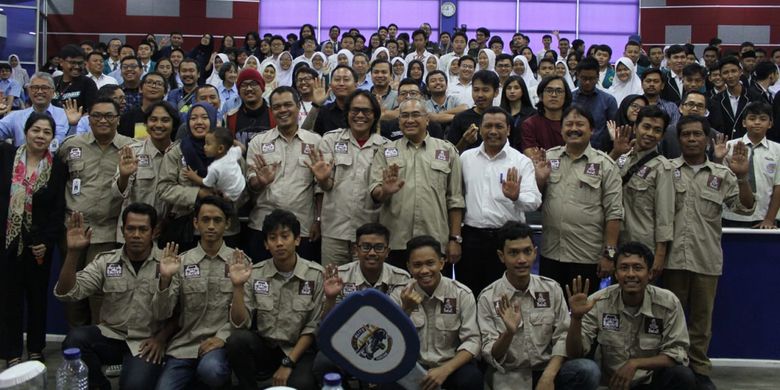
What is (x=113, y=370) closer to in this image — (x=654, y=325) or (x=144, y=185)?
(x=144, y=185)

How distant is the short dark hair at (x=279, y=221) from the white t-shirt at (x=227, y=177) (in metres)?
0.35

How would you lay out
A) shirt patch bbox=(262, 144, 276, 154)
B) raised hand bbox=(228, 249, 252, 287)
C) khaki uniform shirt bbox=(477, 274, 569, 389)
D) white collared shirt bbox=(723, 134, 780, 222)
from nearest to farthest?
raised hand bbox=(228, 249, 252, 287), khaki uniform shirt bbox=(477, 274, 569, 389), shirt patch bbox=(262, 144, 276, 154), white collared shirt bbox=(723, 134, 780, 222)

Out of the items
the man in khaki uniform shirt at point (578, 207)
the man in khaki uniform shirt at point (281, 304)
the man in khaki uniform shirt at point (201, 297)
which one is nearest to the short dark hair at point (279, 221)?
the man in khaki uniform shirt at point (281, 304)

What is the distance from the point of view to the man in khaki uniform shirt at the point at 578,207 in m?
4.68

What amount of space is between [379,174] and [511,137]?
124 centimetres

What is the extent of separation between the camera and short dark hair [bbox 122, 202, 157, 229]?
444 centimetres

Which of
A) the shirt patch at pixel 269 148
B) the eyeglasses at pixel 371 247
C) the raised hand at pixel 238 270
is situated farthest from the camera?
the shirt patch at pixel 269 148

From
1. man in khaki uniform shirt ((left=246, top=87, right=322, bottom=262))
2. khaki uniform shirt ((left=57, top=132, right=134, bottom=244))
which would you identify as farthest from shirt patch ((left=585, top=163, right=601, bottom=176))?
khaki uniform shirt ((left=57, top=132, right=134, bottom=244))

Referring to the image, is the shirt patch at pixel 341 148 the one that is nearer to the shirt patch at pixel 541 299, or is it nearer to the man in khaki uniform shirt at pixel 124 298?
the man in khaki uniform shirt at pixel 124 298

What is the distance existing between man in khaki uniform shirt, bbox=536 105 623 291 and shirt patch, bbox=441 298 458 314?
79cm

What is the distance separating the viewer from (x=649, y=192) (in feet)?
15.8

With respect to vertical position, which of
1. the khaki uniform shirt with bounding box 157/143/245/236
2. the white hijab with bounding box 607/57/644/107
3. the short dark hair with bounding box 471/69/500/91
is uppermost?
the white hijab with bounding box 607/57/644/107

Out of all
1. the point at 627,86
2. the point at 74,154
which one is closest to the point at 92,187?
the point at 74,154

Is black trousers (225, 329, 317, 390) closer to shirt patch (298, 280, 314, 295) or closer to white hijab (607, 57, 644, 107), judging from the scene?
shirt patch (298, 280, 314, 295)
